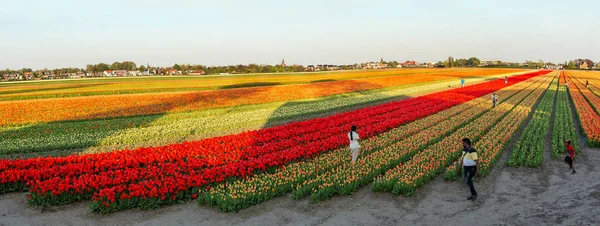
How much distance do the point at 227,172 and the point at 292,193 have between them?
246 cm

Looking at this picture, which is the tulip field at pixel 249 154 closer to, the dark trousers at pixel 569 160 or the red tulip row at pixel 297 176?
the red tulip row at pixel 297 176

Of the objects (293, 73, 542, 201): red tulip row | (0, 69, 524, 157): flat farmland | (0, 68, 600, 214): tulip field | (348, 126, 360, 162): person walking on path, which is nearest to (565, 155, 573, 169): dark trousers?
(0, 68, 600, 214): tulip field

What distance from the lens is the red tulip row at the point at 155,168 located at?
10.8 meters

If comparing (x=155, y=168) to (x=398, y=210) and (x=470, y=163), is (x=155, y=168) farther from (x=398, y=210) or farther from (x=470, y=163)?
(x=470, y=163)

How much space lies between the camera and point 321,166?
13594mm

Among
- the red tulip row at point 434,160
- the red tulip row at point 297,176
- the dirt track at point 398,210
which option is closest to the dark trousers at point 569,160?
the dirt track at point 398,210

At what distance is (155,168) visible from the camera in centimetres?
1287

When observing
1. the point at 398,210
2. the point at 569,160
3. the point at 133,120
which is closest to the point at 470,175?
the point at 398,210

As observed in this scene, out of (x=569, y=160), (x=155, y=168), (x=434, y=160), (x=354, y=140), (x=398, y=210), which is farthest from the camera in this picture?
(x=434, y=160)

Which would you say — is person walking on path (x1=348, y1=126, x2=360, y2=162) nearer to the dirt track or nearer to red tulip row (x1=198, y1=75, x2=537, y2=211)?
red tulip row (x1=198, y1=75, x2=537, y2=211)

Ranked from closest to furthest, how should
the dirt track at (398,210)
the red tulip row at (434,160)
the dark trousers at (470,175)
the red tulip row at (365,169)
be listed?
the dirt track at (398,210)
the dark trousers at (470,175)
the red tulip row at (365,169)
the red tulip row at (434,160)

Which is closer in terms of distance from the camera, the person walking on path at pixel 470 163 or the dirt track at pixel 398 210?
the dirt track at pixel 398 210

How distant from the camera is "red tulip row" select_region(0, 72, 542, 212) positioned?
10.8 m

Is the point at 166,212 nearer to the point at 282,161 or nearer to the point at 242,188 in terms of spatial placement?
the point at 242,188
